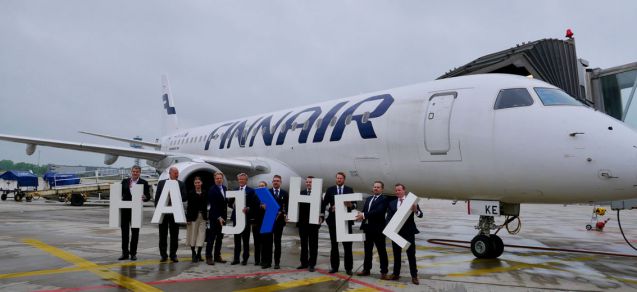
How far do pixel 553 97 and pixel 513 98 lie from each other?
2.07 ft

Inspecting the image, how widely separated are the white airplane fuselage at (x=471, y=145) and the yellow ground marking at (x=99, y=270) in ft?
17.6

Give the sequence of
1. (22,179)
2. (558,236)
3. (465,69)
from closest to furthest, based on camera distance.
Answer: (558,236) → (465,69) → (22,179)

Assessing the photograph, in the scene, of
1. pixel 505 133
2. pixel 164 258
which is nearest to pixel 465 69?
pixel 505 133

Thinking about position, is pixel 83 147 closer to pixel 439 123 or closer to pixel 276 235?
pixel 276 235

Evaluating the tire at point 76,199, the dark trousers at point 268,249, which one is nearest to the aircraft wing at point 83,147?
the dark trousers at point 268,249

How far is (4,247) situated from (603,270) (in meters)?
10.8

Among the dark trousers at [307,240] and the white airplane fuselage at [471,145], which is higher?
the white airplane fuselage at [471,145]

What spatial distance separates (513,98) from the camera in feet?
25.8

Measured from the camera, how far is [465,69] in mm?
18375

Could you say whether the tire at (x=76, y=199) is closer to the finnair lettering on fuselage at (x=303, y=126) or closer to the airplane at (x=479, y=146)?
the finnair lettering on fuselage at (x=303, y=126)

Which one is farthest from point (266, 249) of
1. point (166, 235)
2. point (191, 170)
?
point (191, 170)

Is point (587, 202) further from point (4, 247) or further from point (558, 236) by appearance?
point (4, 247)

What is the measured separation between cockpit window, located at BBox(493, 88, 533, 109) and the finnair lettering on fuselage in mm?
2449

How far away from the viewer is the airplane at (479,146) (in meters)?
6.80
